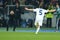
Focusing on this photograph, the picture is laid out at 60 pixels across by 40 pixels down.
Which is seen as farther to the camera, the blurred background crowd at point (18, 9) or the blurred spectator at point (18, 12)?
the blurred background crowd at point (18, 9)

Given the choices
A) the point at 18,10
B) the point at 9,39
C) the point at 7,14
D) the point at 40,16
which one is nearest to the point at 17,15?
the point at 18,10

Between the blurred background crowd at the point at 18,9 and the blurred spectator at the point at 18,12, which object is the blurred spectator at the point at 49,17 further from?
the blurred spectator at the point at 18,12

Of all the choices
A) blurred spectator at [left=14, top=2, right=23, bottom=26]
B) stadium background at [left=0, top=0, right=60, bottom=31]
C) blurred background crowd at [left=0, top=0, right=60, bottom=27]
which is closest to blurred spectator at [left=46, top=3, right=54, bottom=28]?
blurred background crowd at [left=0, top=0, right=60, bottom=27]

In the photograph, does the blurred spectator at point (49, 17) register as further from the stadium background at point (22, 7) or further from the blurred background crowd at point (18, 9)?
the stadium background at point (22, 7)

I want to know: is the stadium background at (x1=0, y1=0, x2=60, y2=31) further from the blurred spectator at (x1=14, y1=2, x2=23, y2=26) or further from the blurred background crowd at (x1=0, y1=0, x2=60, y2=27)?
the blurred spectator at (x1=14, y1=2, x2=23, y2=26)

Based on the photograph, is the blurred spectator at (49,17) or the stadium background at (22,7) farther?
the stadium background at (22,7)

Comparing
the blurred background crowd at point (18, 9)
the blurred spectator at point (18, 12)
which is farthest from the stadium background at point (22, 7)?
the blurred spectator at point (18, 12)

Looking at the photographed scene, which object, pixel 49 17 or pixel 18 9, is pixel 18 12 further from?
pixel 49 17

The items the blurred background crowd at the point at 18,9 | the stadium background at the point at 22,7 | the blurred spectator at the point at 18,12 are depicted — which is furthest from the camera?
the stadium background at the point at 22,7

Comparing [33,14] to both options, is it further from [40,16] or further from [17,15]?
[40,16]

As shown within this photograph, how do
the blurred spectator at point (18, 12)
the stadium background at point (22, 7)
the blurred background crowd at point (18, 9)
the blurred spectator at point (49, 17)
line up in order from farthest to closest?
the stadium background at point (22, 7) < the blurred background crowd at point (18, 9) < the blurred spectator at point (18, 12) < the blurred spectator at point (49, 17)

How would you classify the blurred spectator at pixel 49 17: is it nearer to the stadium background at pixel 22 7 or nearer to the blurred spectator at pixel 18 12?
the stadium background at pixel 22 7

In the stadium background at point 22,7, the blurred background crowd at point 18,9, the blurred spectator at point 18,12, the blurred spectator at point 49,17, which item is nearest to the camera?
the blurred spectator at point 49,17

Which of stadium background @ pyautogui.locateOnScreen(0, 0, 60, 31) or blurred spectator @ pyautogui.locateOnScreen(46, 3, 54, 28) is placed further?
stadium background @ pyautogui.locateOnScreen(0, 0, 60, 31)
